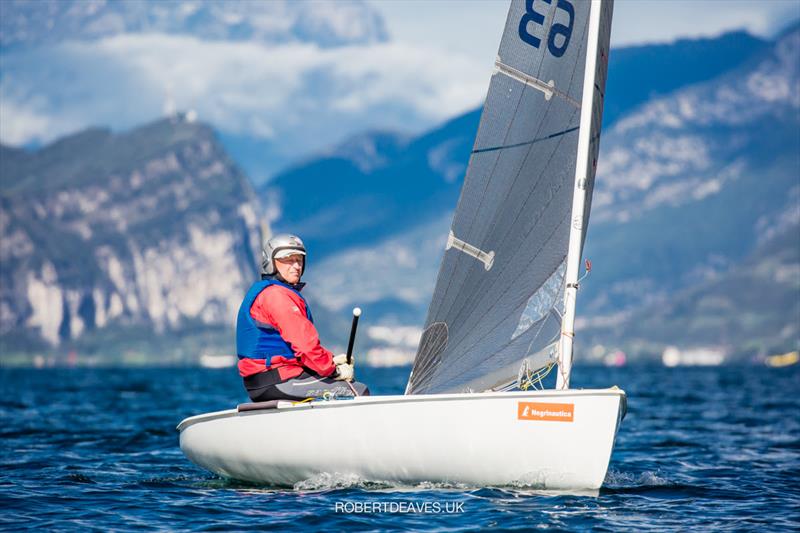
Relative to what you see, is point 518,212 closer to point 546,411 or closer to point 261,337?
point 546,411

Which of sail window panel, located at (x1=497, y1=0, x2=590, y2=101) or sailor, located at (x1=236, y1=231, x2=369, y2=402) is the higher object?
sail window panel, located at (x1=497, y1=0, x2=590, y2=101)

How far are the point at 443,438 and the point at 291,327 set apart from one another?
2401 millimetres

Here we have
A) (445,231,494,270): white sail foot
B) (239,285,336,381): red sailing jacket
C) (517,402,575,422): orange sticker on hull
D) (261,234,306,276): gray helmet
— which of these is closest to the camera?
(517,402,575,422): orange sticker on hull

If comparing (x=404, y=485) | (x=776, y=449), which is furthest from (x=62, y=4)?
(x=404, y=485)

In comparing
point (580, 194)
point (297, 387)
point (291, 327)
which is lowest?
point (297, 387)

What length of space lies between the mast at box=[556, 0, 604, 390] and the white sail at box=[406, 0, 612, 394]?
0.44 feet

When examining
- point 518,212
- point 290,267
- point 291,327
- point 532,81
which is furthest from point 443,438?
point 532,81

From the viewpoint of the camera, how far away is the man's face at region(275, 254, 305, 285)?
15391 millimetres

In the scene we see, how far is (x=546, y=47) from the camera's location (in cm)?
1535

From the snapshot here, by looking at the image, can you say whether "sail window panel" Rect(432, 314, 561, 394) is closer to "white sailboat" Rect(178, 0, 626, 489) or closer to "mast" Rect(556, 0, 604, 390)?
"white sailboat" Rect(178, 0, 626, 489)

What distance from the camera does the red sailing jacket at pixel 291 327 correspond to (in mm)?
14992

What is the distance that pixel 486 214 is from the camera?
1565cm


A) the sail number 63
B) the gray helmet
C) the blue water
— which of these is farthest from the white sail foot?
the blue water

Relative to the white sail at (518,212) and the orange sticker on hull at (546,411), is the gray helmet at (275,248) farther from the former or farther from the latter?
the orange sticker on hull at (546,411)
